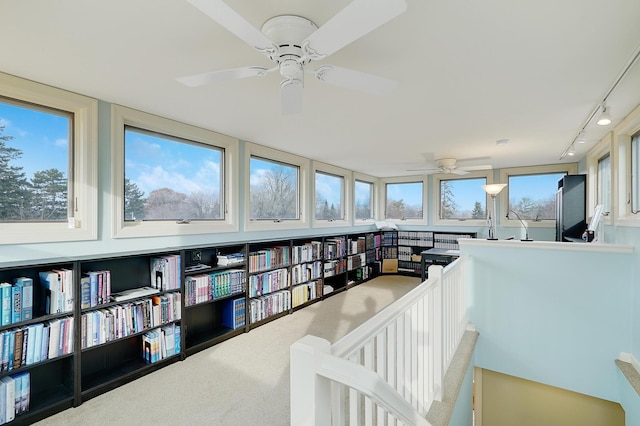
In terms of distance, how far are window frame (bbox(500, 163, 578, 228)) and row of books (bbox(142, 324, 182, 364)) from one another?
605 centimetres

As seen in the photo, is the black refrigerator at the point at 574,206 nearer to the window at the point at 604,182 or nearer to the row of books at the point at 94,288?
the window at the point at 604,182

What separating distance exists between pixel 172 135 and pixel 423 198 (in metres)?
5.51

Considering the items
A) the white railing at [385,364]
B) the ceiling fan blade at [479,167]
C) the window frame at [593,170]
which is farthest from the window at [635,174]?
the white railing at [385,364]

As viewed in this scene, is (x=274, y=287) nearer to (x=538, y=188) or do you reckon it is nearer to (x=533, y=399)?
(x=533, y=399)

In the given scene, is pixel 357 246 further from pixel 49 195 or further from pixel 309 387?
pixel 309 387

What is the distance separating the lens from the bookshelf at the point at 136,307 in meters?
2.14

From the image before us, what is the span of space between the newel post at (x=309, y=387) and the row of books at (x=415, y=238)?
6208 mm

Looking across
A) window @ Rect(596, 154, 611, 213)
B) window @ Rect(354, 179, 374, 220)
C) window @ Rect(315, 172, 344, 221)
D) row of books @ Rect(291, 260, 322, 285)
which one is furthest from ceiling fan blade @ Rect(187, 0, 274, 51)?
window @ Rect(354, 179, 374, 220)

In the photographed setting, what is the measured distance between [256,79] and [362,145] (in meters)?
2.26

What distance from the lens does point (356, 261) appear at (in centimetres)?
593

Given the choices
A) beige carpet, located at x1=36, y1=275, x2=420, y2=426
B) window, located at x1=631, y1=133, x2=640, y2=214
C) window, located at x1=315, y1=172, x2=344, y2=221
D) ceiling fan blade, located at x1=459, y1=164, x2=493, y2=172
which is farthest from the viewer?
window, located at x1=315, y1=172, x2=344, y2=221

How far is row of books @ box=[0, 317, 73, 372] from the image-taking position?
1931 millimetres

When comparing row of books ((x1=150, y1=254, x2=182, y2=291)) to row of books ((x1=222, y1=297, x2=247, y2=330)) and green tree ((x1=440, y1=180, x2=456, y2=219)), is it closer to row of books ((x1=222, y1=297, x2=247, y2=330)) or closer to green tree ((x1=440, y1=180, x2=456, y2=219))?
row of books ((x1=222, y1=297, x2=247, y2=330))

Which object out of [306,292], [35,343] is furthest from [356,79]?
[306,292]
